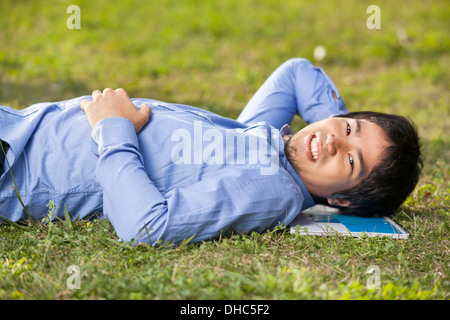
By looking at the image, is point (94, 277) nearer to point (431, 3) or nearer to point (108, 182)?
point (108, 182)

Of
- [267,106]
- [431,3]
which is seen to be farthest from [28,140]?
[431,3]

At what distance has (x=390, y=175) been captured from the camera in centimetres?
263

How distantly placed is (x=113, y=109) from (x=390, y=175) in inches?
60.3

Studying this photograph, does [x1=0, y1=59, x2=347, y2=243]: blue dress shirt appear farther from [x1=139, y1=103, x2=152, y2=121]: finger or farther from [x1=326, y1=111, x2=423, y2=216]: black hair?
[x1=326, y1=111, x2=423, y2=216]: black hair

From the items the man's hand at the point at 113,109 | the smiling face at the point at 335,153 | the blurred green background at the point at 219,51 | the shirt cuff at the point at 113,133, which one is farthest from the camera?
the blurred green background at the point at 219,51

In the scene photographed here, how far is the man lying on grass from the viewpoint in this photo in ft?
7.21

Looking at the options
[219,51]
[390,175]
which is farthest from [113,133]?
[219,51]

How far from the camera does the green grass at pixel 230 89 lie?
1.94 meters

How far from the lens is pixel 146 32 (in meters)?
6.89

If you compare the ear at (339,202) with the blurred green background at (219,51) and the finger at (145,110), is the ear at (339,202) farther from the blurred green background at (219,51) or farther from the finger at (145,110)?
the blurred green background at (219,51)

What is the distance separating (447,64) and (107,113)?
5637 mm

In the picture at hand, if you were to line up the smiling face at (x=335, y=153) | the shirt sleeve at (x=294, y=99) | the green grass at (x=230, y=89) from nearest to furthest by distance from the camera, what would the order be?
the green grass at (x=230, y=89), the smiling face at (x=335, y=153), the shirt sleeve at (x=294, y=99)

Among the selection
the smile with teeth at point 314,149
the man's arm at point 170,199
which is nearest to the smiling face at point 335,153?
the smile with teeth at point 314,149
